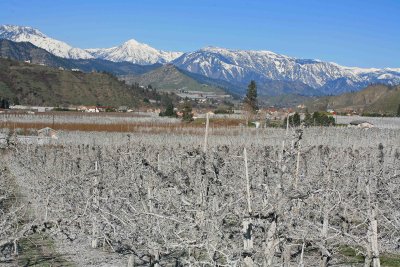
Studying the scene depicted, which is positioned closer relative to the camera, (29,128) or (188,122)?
(29,128)

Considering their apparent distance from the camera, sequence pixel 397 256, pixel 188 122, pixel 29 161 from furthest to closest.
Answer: pixel 188 122 < pixel 29 161 < pixel 397 256

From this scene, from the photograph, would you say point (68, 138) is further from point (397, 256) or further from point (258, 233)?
point (258, 233)

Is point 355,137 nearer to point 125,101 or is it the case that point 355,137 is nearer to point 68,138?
point 68,138

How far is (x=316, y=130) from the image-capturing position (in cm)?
6638

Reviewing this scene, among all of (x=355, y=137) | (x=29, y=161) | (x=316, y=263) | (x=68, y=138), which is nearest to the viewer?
(x=316, y=263)

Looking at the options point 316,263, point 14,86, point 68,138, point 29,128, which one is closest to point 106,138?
point 68,138

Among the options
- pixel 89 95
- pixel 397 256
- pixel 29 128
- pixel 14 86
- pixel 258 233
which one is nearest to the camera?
pixel 258 233

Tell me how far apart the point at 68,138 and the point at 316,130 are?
31.0 m

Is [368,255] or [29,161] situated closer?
[368,255]

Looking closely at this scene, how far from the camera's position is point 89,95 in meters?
186

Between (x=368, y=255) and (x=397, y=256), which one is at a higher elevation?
(x=368, y=255)

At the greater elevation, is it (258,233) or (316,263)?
(258,233)

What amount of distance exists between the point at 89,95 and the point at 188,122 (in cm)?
10008

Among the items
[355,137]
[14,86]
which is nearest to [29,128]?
[355,137]
